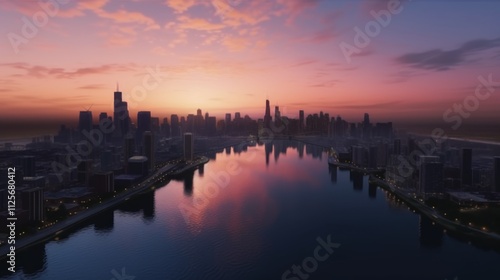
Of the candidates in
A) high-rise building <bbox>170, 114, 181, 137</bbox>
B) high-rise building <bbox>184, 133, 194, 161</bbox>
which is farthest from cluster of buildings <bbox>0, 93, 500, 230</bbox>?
high-rise building <bbox>170, 114, 181, 137</bbox>

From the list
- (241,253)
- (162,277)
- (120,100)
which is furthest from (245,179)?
(120,100)

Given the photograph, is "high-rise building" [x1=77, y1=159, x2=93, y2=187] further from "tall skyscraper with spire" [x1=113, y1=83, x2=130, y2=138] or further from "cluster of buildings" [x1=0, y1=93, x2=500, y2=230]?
"tall skyscraper with spire" [x1=113, y1=83, x2=130, y2=138]

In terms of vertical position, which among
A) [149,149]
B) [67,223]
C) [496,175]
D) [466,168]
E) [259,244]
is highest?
[149,149]

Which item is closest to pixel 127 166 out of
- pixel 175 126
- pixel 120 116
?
pixel 120 116

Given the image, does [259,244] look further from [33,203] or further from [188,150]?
[188,150]

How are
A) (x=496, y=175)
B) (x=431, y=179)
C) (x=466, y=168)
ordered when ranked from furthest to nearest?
1. (x=466, y=168)
2. (x=496, y=175)
3. (x=431, y=179)

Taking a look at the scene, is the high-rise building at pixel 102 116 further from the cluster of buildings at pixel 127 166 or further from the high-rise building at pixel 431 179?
the high-rise building at pixel 431 179
